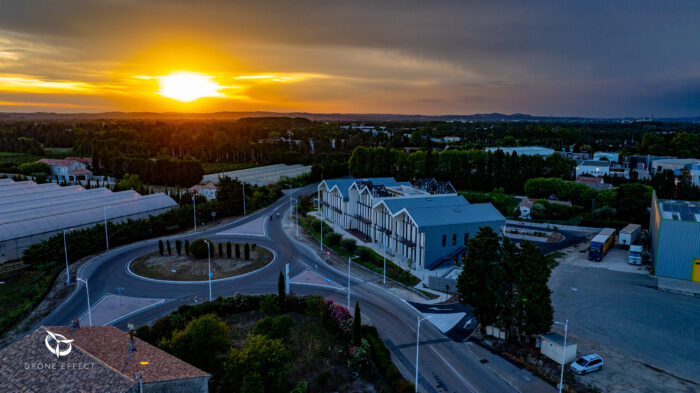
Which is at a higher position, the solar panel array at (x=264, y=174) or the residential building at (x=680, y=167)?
the residential building at (x=680, y=167)

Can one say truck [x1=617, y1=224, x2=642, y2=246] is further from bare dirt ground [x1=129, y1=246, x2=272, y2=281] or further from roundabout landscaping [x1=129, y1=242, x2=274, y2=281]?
bare dirt ground [x1=129, y1=246, x2=272, y2=281]

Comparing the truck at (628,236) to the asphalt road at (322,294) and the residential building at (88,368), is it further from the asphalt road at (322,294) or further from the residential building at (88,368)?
the residential building at (88,368)

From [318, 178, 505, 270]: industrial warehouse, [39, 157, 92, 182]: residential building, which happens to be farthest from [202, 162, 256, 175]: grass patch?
[318, 178, 505, 270]: industrial warehouse

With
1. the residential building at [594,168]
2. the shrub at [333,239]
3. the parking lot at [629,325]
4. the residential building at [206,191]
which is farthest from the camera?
the residential building at [594,168]

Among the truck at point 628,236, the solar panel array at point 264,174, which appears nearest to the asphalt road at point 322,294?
the truck at point 628,236

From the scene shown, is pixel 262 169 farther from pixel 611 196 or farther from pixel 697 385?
pixel 697 385

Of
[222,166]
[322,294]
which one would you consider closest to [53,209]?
[322,294]
